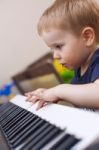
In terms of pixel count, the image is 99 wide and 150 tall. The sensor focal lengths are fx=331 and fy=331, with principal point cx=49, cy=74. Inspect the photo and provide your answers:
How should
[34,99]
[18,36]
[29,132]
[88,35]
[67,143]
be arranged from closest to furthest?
[67,143], [29,132], [34,99], [88,35], [18,36]

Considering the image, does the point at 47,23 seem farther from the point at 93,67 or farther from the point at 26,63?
the point at 26,63

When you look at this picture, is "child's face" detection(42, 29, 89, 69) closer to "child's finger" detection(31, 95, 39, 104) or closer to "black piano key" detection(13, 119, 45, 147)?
"child's finger" detection(31, 95, 39, 104)

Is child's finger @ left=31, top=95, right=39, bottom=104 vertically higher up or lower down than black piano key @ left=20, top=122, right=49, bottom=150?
lower down

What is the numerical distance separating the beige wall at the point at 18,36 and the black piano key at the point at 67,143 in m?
2.00

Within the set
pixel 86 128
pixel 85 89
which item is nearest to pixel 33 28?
pixel 85 89

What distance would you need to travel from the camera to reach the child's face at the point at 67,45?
75 centimetres

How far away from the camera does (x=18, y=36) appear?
7.61 ft

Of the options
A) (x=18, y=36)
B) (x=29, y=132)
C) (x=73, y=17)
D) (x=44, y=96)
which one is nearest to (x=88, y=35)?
(x=73, y=17)

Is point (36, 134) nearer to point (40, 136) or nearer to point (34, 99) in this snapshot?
point (40, 136)

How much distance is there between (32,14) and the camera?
7.75 ft

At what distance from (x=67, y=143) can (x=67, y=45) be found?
0.49 m

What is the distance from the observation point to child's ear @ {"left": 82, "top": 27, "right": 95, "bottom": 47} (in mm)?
764

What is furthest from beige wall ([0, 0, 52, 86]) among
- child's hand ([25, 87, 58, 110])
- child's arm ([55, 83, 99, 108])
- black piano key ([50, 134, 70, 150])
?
black piano key ([50, 134, 70, 150])

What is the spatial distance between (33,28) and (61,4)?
1574 mm
